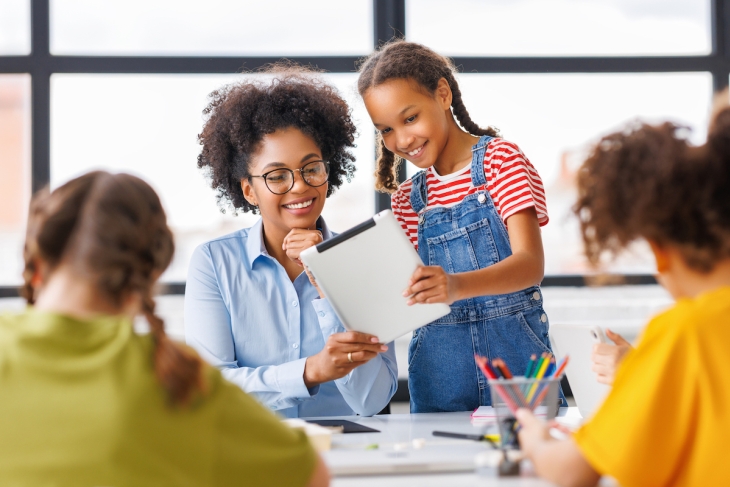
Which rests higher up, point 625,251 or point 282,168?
point 282,168

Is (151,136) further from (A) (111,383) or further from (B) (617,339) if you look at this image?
(A) (111,383)

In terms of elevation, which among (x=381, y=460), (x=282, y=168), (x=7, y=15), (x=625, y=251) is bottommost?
(x=381, y=460)

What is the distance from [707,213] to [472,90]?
85.8 inches

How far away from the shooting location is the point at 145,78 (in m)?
2.85

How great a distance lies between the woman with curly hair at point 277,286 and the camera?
1497mm

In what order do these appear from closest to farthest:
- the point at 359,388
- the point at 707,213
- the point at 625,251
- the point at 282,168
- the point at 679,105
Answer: the point at 707,213 < the point at 625,251 < the point at 359,388 < the point at 282,168 < the point at 679,105

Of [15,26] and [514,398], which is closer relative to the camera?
[514,398]

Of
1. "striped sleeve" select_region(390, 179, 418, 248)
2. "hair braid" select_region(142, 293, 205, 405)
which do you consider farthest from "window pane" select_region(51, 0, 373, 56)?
"hair braid" select_region(142, 293, 205, 405)

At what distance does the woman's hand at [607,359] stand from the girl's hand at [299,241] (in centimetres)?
67

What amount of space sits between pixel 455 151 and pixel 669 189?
1000 mm

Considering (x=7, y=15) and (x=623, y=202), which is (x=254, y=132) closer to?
(x=623, y=202)

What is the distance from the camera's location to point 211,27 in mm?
2861

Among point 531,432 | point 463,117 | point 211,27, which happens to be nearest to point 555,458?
point 531,432

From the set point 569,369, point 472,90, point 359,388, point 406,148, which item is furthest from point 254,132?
point 472,90
